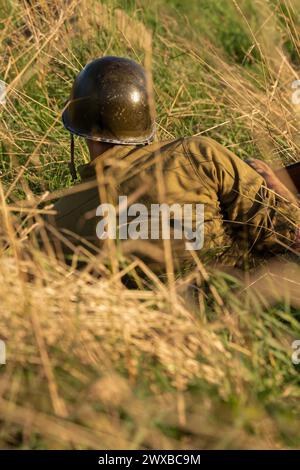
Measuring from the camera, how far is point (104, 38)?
5.55 m

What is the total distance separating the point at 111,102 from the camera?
379 cm

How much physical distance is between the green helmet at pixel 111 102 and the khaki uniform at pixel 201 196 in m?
0.10

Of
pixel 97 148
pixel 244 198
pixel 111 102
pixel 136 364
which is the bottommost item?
pixel 136 364

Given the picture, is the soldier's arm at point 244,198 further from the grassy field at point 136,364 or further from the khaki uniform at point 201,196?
the grassy field at point 136,364

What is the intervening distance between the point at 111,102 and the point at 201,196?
1.71 ft

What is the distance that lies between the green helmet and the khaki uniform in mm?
103

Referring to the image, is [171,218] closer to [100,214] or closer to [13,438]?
[100,214]

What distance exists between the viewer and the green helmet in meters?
3.79

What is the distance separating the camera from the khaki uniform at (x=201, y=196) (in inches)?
143

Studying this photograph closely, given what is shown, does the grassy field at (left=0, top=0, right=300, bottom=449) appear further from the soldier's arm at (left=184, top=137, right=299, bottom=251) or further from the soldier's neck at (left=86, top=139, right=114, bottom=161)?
the soldier's neck at (left=86, top=139, right=114, bottom=161)

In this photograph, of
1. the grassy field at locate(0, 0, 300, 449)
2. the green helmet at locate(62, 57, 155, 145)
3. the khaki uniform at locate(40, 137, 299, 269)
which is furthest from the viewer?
the green helmet at locate(62, 57, 155, 145)

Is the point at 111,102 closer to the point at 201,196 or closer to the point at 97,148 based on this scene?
the point at 97,148

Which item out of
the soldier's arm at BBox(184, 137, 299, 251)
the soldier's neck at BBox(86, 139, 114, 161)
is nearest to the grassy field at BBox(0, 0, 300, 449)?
the soldier's arm at BBox(184, 137, 299, 251)

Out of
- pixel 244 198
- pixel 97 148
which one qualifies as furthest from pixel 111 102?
pixel 244 198
